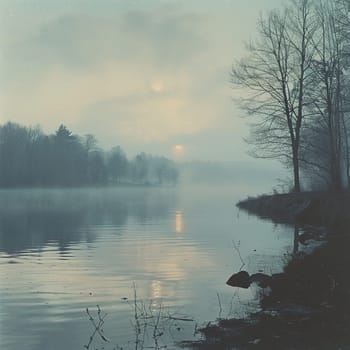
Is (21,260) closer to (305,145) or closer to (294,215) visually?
(294,215)

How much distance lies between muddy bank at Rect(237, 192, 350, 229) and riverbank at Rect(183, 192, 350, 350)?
8.91m

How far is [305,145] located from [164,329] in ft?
107

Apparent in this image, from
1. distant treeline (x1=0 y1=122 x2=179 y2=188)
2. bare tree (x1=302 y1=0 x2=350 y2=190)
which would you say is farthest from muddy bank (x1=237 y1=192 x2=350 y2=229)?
distant treeline (x1=0 y1=122 x2=179 y2=188)

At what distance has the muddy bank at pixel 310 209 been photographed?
93.4ft

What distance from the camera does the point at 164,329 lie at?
10273mm

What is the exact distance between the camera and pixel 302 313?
34.7 ft

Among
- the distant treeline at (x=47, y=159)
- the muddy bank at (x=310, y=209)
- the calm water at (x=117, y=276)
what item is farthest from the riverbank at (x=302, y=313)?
the distant treeline at (x=47, y=159)

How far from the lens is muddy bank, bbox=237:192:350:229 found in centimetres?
2847

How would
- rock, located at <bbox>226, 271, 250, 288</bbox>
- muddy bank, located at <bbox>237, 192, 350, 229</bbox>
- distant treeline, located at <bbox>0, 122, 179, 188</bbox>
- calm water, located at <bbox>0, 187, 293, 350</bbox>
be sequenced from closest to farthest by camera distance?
calm water, located at <bbox>0, 187, 293, 350</bbox> < rock, located at <bbox>226, 271, 250, 288</bbox> < muddy bank, located at <bbox>237, 192, 350, 229</bbox> < distant treeline, located at <bbox>0, 122, 179, 188</bbox>

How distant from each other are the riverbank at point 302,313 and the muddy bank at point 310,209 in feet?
29.2

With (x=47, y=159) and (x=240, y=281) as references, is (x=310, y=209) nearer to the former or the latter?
(x=240, y=281)

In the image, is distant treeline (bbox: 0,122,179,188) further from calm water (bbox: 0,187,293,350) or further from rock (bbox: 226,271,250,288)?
rock (bbox: 226,271,250,288)

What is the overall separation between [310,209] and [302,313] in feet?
75.9

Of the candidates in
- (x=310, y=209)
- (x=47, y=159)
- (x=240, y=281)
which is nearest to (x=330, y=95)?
(x=310, y=209)
